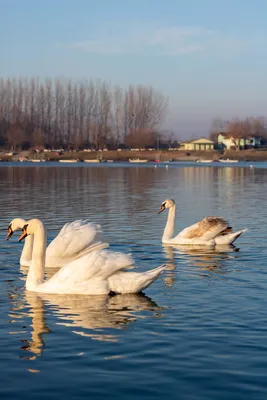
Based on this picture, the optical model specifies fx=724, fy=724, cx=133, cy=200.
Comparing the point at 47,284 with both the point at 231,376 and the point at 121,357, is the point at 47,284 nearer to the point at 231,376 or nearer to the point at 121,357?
the point at 121,357

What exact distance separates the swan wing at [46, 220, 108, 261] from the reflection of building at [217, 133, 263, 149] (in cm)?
15882

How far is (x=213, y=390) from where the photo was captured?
6.74 meters

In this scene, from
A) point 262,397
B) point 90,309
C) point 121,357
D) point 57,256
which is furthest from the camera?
point 57,256

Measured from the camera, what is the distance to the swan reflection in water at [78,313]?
340 inches

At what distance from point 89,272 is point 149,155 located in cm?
13496

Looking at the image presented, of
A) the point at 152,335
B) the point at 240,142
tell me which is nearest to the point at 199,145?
the point at 240,142

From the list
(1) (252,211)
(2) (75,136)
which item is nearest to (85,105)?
(2) (75,136)

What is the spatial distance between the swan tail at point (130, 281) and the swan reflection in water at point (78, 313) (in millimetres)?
119

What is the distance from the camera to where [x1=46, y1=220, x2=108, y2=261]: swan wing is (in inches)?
508

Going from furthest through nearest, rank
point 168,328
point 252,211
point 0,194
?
1. point 0,194
2. point 252,211
3. point 168,328

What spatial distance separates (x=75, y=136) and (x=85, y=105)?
7857 millimetres

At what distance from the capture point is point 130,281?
10516 mm

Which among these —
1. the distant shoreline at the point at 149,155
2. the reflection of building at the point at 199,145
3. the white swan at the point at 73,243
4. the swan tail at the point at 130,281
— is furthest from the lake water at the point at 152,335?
the reflection of building at the point at 199,145

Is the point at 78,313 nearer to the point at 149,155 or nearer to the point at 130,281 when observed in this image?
the point at 130,281
